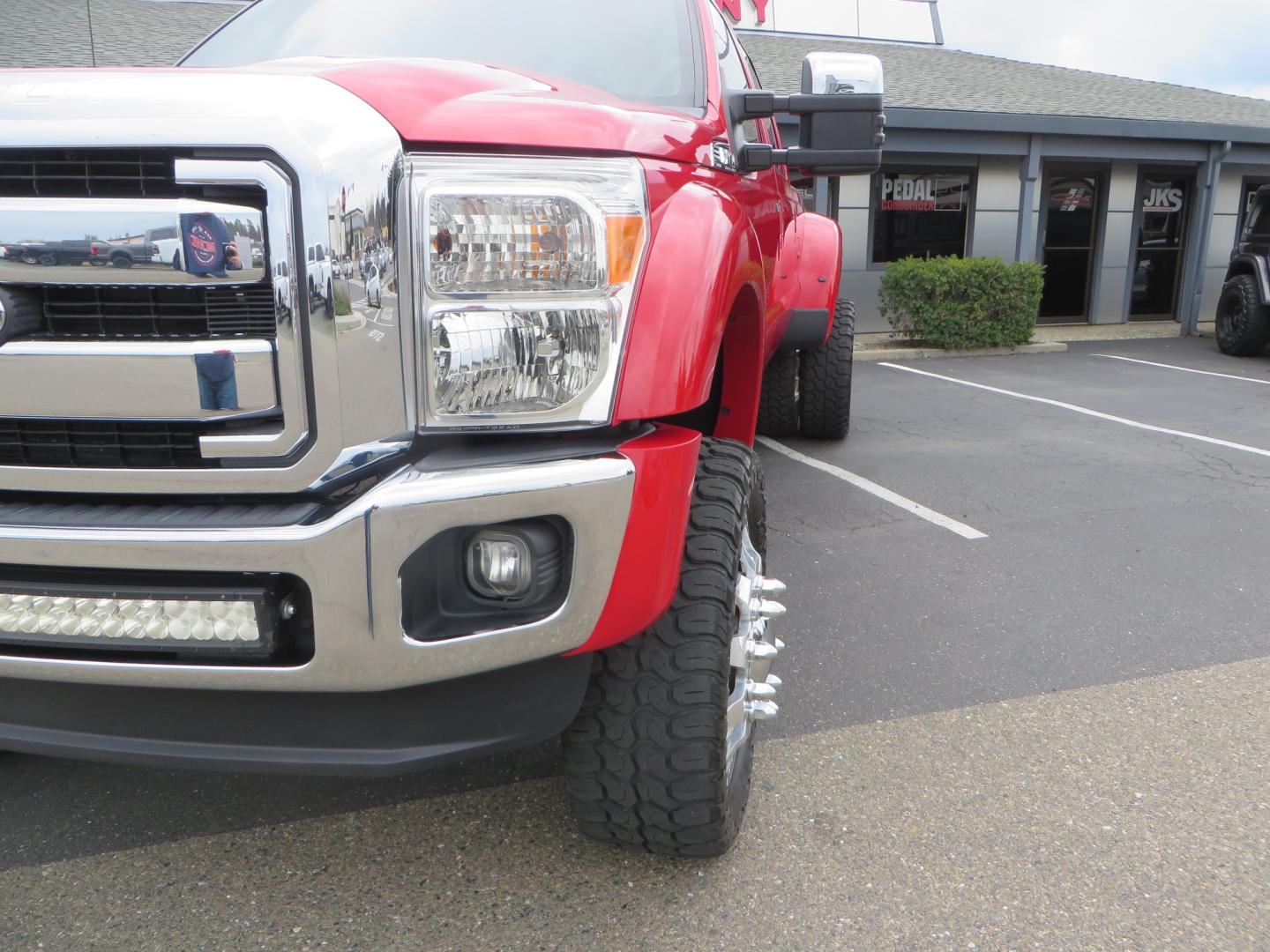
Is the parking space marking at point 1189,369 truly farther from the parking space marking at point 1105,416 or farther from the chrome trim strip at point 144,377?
the chrome trim strip at point 144,377

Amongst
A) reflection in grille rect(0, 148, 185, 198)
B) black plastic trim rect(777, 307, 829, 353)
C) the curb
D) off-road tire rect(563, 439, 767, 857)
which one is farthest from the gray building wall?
reflection in grille rect(0, 148, 185, 198)

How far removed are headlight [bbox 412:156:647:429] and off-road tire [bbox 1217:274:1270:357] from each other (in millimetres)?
11862

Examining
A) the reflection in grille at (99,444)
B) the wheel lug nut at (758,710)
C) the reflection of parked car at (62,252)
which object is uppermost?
the reflection of parked car at (62,252)

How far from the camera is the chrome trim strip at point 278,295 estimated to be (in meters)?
1.33

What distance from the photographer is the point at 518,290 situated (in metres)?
1.46

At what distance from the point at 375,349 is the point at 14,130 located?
22.4 inches

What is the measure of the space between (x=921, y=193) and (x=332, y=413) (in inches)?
548

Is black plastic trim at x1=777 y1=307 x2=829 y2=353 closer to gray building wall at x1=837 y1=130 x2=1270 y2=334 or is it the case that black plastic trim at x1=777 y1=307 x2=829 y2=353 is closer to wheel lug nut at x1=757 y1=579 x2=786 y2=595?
wheel lug nut at x1=757 y1=579 x2=786 y2=595

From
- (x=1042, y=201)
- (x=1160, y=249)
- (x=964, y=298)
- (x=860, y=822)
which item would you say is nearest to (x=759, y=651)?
(x=860, y=822)

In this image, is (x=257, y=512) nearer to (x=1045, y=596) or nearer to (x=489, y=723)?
(x=489, y=723)

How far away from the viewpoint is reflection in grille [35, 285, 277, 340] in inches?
55.2

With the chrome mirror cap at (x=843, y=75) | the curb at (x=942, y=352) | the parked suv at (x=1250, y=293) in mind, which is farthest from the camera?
the curb at (x=942, y=352)

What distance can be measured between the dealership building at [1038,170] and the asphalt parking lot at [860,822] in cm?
926

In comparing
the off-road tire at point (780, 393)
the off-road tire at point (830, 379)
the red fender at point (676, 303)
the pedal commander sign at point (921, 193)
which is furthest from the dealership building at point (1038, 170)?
the red fender at point (676, 303)
